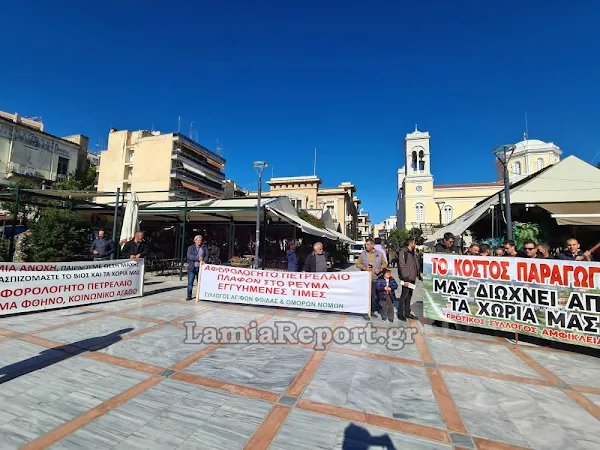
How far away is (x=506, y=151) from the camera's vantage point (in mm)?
8742

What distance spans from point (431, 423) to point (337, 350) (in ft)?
6.32

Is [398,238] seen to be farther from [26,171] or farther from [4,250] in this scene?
[26,171]

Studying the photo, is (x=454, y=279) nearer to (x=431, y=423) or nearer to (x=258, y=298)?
(x=431, y=423)

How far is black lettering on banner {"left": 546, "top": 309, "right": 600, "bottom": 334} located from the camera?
452 cm

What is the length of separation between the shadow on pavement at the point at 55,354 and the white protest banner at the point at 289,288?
279cm

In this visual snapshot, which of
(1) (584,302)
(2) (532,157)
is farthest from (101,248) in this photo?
(2) (532,157)

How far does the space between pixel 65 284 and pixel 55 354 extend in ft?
10.1

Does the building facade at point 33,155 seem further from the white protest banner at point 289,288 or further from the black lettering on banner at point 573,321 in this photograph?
the black lettering on banner at point 573,321

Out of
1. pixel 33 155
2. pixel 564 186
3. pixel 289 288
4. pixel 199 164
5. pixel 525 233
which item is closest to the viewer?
pixel 289 288

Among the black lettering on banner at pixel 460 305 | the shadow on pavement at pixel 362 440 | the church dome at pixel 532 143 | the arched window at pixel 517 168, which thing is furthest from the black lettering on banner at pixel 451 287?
the church dome at pixel 532 143

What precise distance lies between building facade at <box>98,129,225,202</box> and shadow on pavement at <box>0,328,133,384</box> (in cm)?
4791

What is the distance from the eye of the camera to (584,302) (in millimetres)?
4609

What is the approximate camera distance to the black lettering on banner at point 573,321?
452 centimetres

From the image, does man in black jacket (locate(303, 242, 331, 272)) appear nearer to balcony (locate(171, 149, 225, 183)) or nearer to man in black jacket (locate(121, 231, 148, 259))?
man in black jacket (locate(121, 231, 148, 259))
